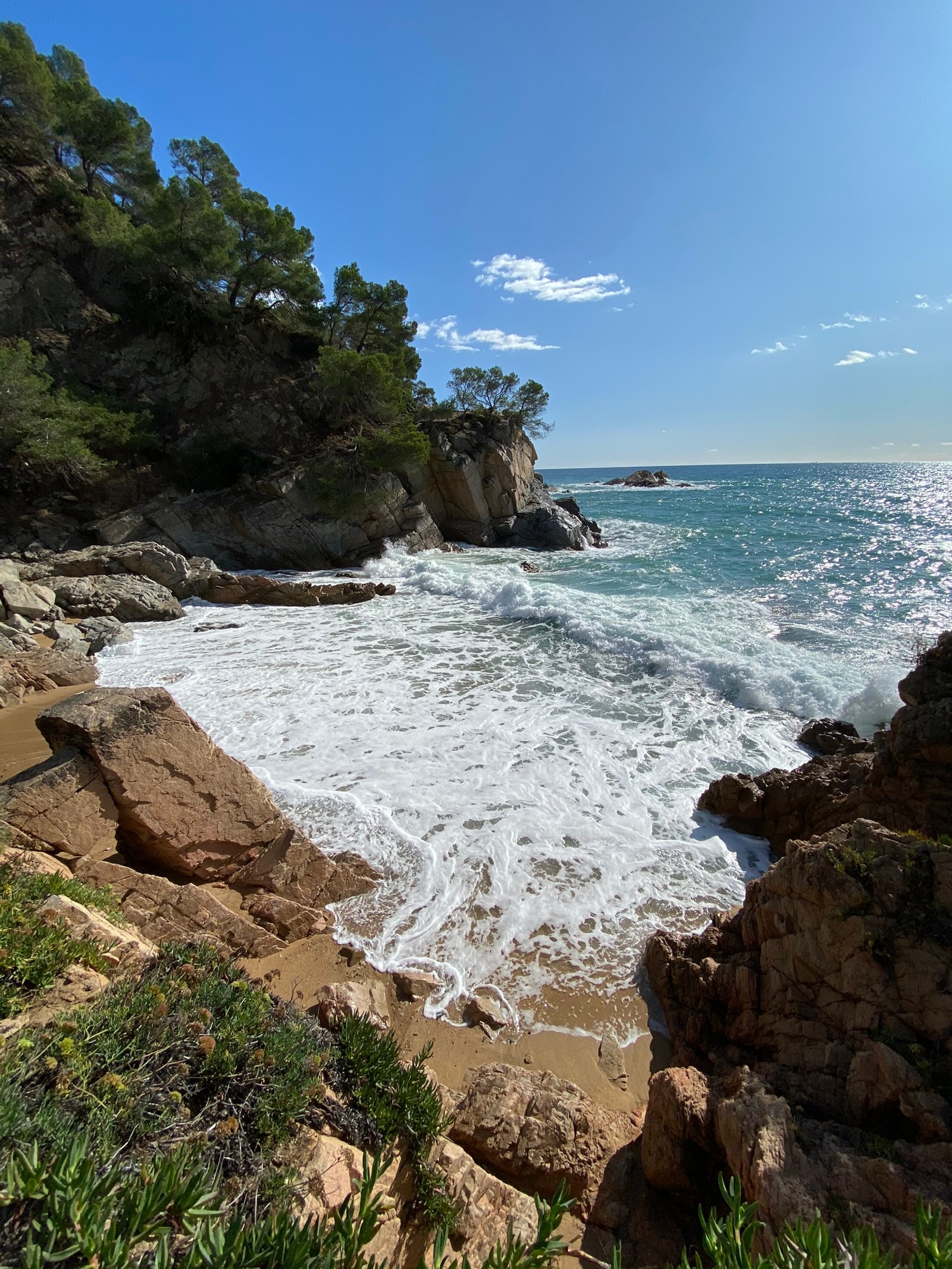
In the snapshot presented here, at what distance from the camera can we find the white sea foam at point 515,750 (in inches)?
197

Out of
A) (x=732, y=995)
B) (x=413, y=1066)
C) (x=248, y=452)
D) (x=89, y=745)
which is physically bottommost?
(x=732, y=995)

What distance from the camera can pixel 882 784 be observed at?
5.33 m

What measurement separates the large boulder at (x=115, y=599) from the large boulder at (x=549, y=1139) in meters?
15.9

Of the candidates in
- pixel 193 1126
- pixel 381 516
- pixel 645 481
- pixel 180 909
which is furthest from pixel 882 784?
pixel 645 481

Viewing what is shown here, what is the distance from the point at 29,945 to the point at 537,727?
280 inches

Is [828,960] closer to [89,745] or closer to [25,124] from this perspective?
[89,745]

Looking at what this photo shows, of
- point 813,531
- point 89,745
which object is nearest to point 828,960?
point 89,745

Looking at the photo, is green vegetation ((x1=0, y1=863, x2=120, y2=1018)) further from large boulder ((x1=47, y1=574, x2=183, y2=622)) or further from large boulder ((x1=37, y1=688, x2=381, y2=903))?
large boulder ((x1=47, y1=574, x2=183, y2=622))

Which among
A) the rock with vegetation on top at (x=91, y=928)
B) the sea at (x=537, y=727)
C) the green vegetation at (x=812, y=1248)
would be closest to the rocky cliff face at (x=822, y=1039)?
the green vegetation at (x=812, y=1248)

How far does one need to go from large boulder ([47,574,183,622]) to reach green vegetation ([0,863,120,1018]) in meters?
13.9

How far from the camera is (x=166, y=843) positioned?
15.8 feet

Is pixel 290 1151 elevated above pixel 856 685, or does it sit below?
above

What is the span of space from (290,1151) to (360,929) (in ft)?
9.10

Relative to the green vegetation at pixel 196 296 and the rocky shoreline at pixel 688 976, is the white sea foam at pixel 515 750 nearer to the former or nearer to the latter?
the rocky shoreline at pixel 688 976
